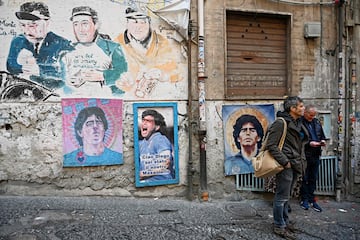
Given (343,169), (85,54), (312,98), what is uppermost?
(85,54)

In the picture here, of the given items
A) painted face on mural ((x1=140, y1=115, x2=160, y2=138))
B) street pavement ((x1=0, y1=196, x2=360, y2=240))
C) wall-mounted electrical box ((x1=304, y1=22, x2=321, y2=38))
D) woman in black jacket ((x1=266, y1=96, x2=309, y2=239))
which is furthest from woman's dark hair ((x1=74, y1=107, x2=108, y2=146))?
wall-mounted electrical box ((x1=304, y1=22, x2=321, y2=38))

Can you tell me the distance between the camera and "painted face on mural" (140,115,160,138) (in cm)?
499

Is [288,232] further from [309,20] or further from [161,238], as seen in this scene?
[309,20]

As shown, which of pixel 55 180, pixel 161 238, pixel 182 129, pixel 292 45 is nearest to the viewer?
pixel 161 238

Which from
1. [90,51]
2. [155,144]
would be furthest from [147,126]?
[90,51]

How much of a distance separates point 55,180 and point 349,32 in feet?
21.2

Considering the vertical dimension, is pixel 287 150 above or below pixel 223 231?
above

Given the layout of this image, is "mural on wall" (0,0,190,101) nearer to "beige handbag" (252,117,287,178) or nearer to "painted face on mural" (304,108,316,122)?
"beige handbag" (252,117,287,178)

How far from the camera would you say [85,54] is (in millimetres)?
4781

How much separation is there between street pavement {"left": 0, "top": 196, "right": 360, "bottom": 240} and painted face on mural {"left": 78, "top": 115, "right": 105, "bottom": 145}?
950mm

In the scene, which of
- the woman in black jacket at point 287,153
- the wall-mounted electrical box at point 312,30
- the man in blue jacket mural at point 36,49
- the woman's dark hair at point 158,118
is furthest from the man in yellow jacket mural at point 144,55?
the wall-mounted electrical box at point 312,30

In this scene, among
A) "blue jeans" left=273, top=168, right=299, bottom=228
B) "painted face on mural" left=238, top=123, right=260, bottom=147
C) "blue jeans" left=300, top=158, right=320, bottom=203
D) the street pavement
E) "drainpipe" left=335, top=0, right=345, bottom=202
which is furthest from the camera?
"drainpipe" left=335, top=0, right=345, bottom=202

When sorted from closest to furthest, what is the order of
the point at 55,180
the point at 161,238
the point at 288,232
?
1. the point at 161,238
2. the point at 288,232
3. the point at 55,180

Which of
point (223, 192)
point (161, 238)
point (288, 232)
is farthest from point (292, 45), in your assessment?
point (161, 238)
